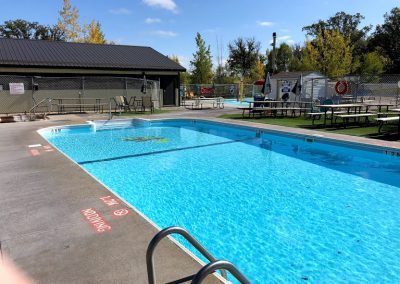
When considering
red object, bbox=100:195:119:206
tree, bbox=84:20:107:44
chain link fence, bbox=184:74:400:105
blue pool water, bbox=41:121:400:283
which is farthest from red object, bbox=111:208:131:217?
tree, bbox=84:20:107:44

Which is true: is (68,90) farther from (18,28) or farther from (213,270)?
(18,28)

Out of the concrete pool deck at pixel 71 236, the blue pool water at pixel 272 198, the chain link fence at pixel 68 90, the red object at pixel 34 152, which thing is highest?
the chain link fence at pixel 68 90

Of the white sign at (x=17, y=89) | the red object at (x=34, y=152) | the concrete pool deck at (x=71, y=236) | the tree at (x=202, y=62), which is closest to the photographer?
the concrete pool deck at (x=71, y=236)

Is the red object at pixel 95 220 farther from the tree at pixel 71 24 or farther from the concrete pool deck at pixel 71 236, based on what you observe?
the tree at pixel 71 24

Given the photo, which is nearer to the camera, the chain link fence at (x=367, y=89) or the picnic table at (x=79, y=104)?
the picnic table at (x=79, y=104)

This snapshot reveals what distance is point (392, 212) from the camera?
5348 mm

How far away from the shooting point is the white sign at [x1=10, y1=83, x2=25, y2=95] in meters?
18.1

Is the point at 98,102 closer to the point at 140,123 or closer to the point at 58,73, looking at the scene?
the point at 58,73

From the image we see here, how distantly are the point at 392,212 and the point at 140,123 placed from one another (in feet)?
41.1

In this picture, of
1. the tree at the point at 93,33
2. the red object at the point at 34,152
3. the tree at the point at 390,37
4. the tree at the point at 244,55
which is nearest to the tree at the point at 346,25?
the tree at the point at 390,37

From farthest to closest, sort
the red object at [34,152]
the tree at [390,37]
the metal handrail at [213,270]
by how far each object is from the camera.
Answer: the tree at [390,37] → the red object at [34,152] → the metal handrail at [213,270]

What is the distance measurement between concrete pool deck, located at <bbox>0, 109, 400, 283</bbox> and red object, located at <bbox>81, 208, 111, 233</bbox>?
0.05 meters

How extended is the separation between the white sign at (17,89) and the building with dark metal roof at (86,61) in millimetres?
1773

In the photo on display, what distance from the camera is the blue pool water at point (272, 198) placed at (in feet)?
13.0
